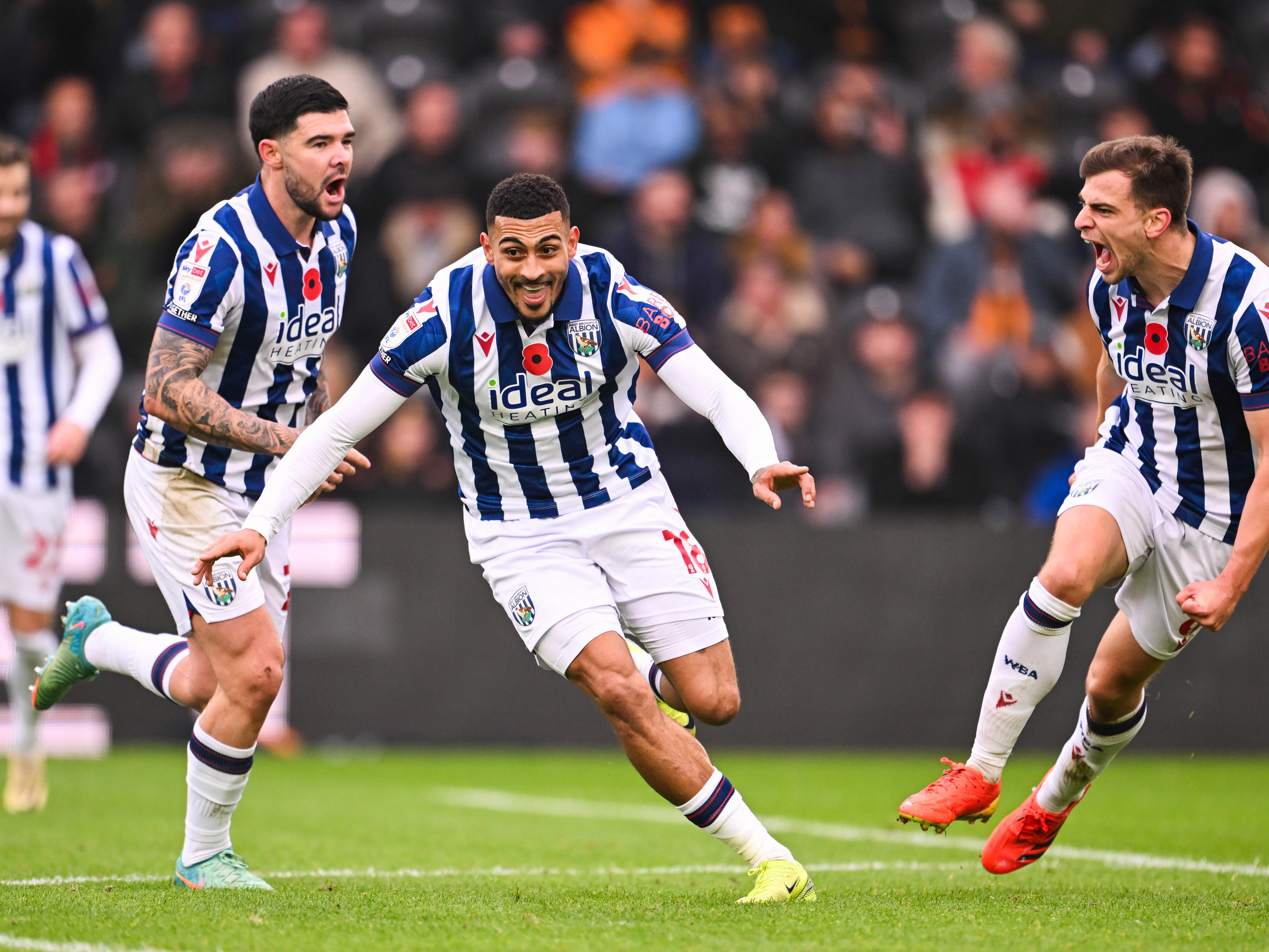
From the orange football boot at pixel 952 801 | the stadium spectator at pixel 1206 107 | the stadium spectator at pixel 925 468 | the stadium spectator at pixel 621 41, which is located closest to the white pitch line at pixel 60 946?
the orange football boot at pixel 952 801

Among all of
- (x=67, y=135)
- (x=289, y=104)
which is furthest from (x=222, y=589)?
(x=67, y=135)

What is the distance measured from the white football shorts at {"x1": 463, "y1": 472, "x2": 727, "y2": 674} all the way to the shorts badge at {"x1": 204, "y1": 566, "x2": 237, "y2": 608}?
0.84 metres

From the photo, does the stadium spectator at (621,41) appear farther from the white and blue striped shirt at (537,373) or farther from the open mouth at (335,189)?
the white and blue striped shirt at (537,373)

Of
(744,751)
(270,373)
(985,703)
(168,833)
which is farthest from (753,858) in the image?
(744,751)

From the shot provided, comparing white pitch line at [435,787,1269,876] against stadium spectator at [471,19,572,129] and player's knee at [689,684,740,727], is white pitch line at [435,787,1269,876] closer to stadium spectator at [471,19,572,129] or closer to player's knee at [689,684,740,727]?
player's knee at [689,684,740,727]

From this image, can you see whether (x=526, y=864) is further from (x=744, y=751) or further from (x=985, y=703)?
(x=744, y=751)

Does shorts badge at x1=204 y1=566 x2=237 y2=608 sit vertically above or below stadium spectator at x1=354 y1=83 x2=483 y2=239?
below

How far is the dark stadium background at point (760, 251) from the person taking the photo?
1080cm

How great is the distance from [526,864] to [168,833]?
6.07ft

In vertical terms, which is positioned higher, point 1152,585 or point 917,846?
point 1152,585

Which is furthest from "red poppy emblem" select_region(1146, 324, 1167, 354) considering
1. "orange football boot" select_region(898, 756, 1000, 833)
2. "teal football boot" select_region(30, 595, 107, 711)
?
"teal football boot" select_region(30, 595, 107, 711)

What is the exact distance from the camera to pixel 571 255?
515 cm

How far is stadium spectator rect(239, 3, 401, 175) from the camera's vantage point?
12633 mm

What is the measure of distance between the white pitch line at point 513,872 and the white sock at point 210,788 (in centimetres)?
22
